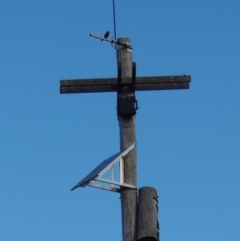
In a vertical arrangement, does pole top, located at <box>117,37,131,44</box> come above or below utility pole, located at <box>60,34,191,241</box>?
above

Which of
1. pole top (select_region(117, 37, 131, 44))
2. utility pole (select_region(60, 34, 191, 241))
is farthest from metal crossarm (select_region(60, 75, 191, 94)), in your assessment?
pole top (select_region(117, 37, 131, 44))

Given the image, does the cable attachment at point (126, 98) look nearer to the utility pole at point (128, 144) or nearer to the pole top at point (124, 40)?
the utility pole at point (128, 144)

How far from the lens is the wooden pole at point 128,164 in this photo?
8133 millimetres

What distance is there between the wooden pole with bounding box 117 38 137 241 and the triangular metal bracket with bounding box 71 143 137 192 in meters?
0.07

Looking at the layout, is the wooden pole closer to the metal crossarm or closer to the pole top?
the pole top

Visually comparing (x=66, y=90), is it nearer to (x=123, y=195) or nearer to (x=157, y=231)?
(x=123, y=195)

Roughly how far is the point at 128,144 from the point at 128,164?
0.24m

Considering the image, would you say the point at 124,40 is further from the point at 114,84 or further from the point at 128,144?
the point at 128,144

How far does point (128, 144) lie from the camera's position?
336 inches

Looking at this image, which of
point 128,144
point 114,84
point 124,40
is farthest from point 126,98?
point 124,40

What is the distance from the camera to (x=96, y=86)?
28.6ft

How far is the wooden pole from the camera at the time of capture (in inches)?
320

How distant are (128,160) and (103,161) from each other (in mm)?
284

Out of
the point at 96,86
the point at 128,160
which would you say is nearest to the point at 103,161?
the point at 128,160
